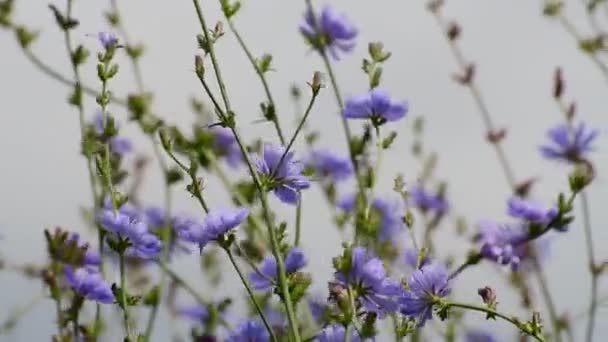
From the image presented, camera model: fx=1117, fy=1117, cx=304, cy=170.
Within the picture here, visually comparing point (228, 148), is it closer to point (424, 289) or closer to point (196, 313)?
point (196, 313)

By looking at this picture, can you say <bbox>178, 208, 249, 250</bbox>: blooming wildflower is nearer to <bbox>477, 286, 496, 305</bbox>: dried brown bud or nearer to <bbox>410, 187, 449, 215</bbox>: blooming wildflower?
<bbox>477, 286, 496, 305</bbox>: dried brown bud

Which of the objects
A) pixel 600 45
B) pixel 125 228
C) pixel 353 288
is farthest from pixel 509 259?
pixel 600 45

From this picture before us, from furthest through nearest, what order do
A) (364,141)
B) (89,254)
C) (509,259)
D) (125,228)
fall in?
1. (89,254)
2. (364,141)
3. (509,259)
4. (125,228)

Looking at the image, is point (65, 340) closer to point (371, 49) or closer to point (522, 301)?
point (371, 49)

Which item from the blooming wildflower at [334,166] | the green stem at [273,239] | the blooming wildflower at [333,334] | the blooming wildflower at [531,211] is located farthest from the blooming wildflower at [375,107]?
the blooming wildflower at [334,166]

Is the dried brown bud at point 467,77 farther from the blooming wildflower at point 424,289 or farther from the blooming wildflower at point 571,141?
the blooming wildflower at point 424,289

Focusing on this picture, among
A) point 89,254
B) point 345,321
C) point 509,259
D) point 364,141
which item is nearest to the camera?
point 345,321

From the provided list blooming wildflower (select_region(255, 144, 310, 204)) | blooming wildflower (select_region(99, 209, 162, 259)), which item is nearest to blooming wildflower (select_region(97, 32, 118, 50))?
blooming wildflower (select_region(99, 209, 162, 259))
